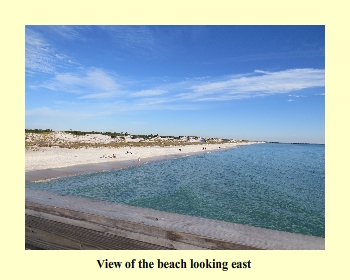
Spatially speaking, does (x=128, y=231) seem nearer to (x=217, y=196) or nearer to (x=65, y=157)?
(x=217, y=196)

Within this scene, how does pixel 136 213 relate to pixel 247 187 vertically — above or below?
above

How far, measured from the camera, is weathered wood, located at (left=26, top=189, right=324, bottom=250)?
5.10 ft

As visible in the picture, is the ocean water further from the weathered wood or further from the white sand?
the weathered wood

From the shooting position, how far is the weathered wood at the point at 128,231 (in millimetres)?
1556

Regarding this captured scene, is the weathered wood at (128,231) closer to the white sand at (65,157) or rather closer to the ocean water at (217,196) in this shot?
the ocean water at (217,196)

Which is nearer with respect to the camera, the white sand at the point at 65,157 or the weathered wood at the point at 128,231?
the weathered wood at the point at 128,231

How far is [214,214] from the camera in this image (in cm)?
958

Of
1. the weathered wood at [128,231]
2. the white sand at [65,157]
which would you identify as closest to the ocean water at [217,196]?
the white sand at [65,157]

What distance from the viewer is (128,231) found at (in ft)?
5.81

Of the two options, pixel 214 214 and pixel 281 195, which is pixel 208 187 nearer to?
pixel 281 195

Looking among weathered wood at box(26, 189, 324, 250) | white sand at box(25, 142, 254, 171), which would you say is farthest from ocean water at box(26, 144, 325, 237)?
weathered wood at box(26, 189, 324, 250)
